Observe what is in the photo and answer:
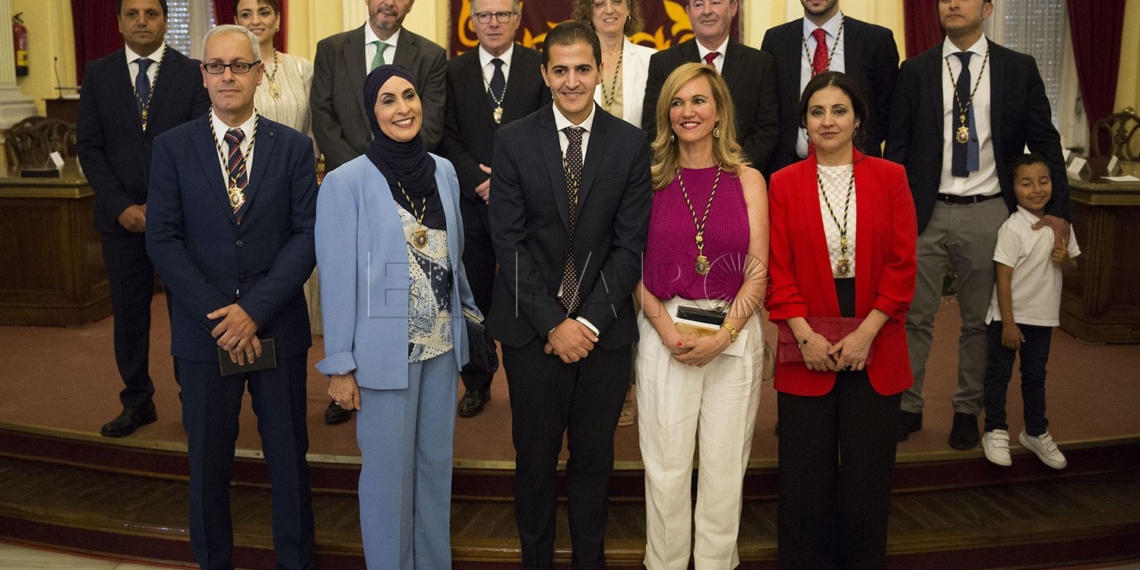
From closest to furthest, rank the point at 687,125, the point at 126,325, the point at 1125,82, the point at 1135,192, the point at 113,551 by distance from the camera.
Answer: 1. the point at 687,125
2. the point at 113,551
3. the point at 126,325
4. the point at 1135,192
5. the point at 1125,82

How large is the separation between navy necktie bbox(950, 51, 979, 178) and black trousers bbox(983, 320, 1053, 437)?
58 centimetres

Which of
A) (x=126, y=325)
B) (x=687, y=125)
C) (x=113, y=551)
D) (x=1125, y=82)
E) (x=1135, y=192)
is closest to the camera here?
(x=687, y=125)

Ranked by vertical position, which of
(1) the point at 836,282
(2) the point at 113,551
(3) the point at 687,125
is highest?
(3) the point at 687,125

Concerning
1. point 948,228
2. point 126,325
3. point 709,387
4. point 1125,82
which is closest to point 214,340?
point 126,325

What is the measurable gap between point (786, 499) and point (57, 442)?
2.91 metres

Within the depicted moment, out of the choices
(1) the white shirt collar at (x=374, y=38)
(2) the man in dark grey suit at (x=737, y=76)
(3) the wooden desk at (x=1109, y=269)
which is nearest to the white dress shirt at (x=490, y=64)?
(1) the white shirt collar at (x=374, y=38)

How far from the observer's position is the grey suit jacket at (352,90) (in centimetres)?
389

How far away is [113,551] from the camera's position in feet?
12.4

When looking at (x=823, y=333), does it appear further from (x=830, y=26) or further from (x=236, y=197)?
(x=236, y=197)

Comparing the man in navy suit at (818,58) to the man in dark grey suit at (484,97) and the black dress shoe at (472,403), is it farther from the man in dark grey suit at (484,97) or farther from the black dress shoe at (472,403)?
the black dress shoe at (472,403)

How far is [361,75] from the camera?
398cm

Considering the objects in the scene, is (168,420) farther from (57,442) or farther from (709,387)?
(709,387)

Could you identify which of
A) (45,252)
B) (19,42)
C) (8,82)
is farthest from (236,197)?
(19,42)

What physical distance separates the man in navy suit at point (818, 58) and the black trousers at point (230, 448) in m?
1.91
